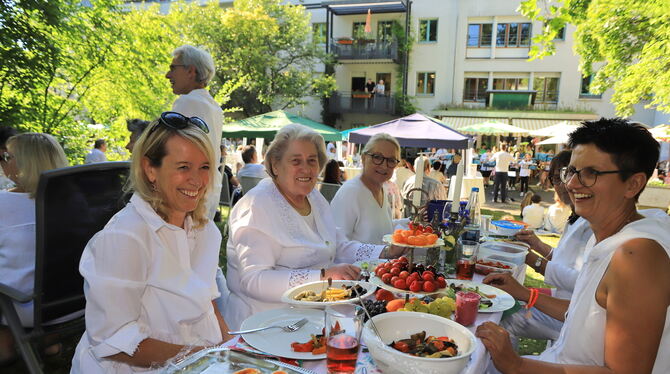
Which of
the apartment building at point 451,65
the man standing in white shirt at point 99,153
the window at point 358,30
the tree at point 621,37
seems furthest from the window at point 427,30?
the man standing in white shirt at point 99,153

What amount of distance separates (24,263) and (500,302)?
2.77m

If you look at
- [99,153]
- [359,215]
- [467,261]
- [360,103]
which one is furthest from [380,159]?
[360,103]

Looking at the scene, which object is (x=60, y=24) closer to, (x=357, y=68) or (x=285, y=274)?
(x=285, y=274)

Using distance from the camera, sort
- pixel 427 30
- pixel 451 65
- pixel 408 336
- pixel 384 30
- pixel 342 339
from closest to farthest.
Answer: pixel 342 339, pixel 408 336, pixel 451 65, pixel 427 30, pixel 384 30

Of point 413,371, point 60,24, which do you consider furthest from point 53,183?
point 60,24

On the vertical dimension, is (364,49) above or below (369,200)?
above

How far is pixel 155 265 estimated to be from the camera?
159 cm

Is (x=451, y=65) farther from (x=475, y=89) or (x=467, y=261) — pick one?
(x=467, y=261)

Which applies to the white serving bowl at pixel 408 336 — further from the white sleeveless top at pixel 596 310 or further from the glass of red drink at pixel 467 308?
the white sleeveless top at pixel 596 310

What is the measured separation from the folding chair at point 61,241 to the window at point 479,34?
2510 centimetres

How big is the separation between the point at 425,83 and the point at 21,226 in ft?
81.8

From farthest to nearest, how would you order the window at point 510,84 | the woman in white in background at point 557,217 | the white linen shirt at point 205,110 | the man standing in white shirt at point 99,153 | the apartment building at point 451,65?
1. the window at point 510,84
2. the apartment building at point 451,65
3. the man standing in white shirt at point 99,153
4. the woman in white in background at point 557,217
5. the white linen shirt at point 205,110

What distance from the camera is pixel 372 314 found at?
5.34 ft

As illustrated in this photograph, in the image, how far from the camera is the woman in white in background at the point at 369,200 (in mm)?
3568
